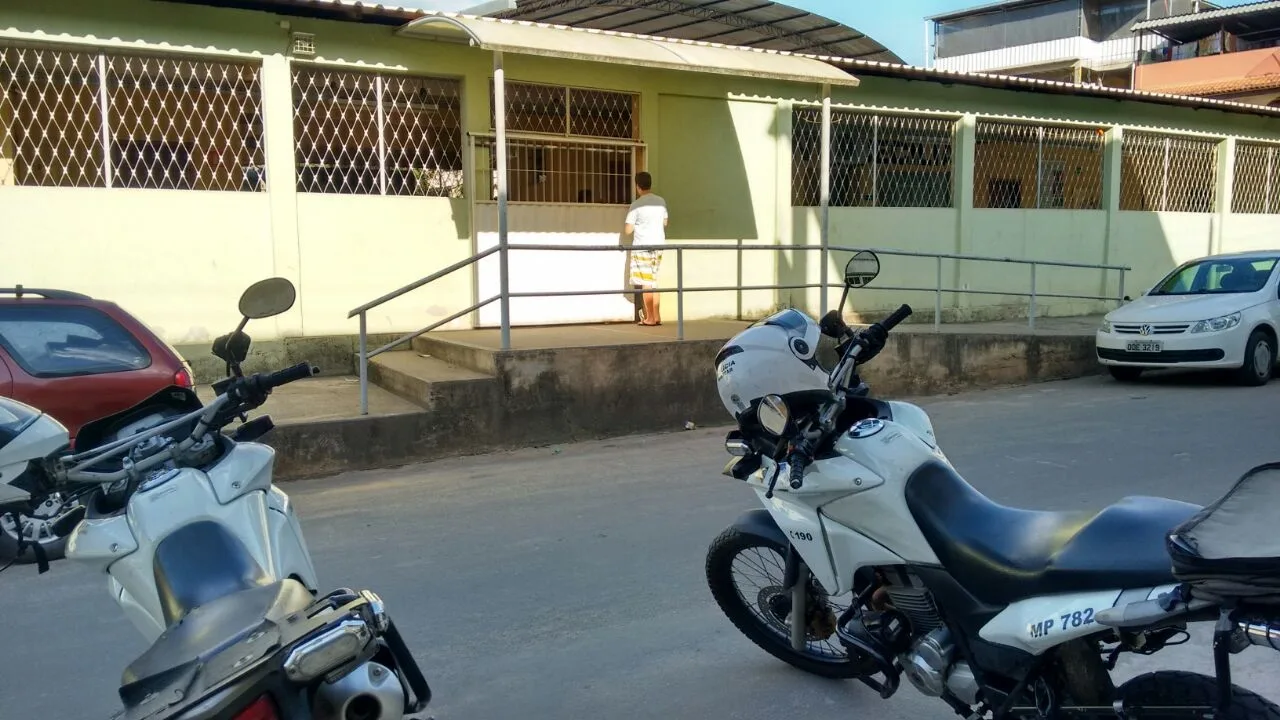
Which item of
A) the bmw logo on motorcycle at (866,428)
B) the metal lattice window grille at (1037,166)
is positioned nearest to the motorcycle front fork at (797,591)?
the bmw logo on motorcycle at (866,428)

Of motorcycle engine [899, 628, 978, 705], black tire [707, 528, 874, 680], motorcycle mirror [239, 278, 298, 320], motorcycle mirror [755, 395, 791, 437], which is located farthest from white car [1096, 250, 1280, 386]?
motorcycle mirror [239, 278, 298, 320]

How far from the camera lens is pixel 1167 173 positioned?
15836mm

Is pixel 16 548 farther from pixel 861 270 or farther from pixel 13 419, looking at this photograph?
pixel 861 270

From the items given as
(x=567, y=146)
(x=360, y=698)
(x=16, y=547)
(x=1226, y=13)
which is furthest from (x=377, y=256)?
(x=1226, y=13)

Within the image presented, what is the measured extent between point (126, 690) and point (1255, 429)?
865cm

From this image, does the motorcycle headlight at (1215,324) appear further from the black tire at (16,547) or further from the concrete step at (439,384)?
the black tire at (16,547)

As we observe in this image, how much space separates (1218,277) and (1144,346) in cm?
158

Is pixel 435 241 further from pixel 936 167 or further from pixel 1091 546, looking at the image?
pixel 1091 546

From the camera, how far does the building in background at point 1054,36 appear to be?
128ft

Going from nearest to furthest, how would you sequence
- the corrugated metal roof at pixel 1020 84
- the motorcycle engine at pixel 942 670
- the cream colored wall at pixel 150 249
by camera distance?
the motorcycle engine at pixel 942 670, the cream colored wall at pixel 150 249, the corrugated metal roof at pixel 1020 84

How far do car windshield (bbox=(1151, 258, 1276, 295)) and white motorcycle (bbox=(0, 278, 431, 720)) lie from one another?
438 inches

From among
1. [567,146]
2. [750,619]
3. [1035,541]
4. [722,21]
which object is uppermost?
[722,21]

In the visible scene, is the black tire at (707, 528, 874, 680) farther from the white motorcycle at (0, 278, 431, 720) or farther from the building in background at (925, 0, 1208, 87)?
the building in background at (925, 0, 1208, 87)

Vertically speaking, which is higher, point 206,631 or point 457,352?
point 206,631
